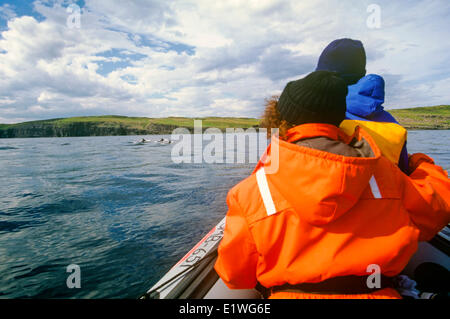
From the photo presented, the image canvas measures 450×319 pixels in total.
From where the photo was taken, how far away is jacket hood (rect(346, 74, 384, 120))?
2.58 meters

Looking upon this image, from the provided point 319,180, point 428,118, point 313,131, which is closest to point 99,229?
point 313,131

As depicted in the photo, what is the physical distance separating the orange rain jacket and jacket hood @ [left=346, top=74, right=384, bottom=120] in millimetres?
1001

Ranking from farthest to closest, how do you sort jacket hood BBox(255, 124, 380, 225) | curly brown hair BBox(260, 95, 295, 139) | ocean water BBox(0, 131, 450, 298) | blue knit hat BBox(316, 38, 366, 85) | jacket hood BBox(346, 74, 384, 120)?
ocean water BBox(0, 131, 450, 298)
blue knit hat BBox(316, 38, 366, 85)
jacket hood BBox(346, 74, 384, 120)
curly brown hair BBox(260, 95, 295, 139)
jacket hood BBox(255, 124, 380, 225)

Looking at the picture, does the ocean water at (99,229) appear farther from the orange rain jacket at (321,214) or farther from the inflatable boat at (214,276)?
the orange rain jacket at (321,214)

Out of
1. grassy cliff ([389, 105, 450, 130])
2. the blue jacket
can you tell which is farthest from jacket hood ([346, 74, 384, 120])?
grassy cliff ([389, 105, 450, 130])

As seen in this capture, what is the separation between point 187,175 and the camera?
1808cm

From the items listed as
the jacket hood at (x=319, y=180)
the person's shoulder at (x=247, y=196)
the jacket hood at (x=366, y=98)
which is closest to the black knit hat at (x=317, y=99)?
the jacket hood at (x=319, y=180)

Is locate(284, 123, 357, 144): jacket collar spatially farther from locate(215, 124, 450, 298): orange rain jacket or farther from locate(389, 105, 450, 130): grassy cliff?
locate(389, 105, 450, 130): grassy cliff

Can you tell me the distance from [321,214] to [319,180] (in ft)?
0.71
